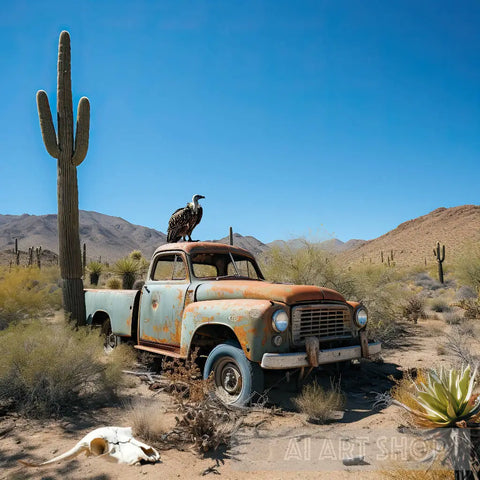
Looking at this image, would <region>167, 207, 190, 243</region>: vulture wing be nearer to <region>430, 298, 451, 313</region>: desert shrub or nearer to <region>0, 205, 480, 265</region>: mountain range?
<region>430, 298, 451, 313</region>: desert shrub

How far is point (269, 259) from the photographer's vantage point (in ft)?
38.9

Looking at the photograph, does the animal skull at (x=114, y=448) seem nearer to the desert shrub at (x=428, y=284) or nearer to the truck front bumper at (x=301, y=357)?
the truck front bumper at (x=301, y=357)

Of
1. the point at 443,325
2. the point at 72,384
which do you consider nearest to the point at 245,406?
the point at 72,384

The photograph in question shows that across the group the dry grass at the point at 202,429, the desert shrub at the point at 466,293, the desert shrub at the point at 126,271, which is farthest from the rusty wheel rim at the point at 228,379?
the desert shrub at the point at 466,293

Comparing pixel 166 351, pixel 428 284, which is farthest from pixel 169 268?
pixel 428 284

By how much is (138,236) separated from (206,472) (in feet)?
410

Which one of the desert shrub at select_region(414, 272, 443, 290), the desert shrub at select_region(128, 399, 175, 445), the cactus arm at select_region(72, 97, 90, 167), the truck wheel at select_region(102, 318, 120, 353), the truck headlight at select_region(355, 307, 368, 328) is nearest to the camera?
the desert shrub at select_region(128, 399, 175, 445)

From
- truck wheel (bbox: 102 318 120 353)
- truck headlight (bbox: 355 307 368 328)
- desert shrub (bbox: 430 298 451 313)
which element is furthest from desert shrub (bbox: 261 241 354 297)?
desert shrub (bbox: 430 298 451 313)

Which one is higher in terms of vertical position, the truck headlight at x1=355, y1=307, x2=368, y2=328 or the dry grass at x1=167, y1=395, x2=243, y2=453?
the truck headlight at x1=355, y1=307, x2=368, y2=328

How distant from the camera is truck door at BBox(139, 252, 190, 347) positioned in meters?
6.12

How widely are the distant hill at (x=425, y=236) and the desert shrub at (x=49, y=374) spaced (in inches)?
2005

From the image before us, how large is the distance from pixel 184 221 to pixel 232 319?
148 inches

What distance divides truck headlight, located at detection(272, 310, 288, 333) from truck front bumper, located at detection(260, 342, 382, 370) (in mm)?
285

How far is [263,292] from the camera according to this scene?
5.25m
